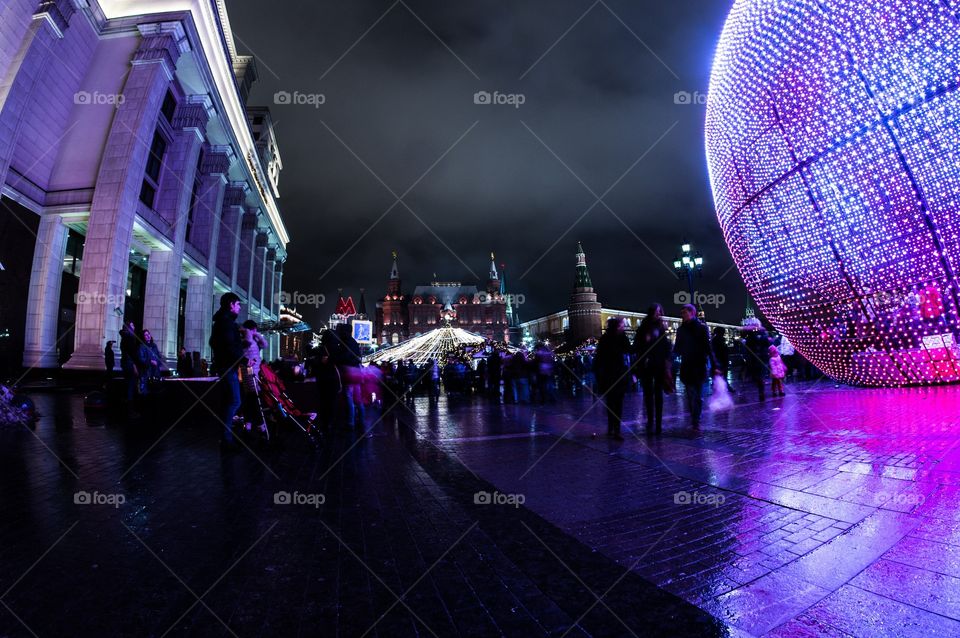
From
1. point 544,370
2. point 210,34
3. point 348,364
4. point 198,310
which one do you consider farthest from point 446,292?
point 348,364

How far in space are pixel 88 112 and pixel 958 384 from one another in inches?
1228

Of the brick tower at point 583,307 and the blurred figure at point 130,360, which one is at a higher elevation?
the brick tower at point 583,307

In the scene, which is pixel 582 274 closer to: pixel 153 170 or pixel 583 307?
pixel 583 307

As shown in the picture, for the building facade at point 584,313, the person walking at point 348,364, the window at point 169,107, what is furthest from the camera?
the building facade at point 584,313

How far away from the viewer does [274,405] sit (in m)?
6.13

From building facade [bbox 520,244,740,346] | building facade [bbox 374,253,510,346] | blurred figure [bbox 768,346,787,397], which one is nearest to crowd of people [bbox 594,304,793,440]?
blurred figure [bbox 768,346,787,397]

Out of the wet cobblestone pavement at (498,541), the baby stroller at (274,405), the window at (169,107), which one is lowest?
the wet cobblestone pavement at (498,541)

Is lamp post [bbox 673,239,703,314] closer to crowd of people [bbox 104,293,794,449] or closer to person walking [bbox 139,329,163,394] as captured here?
crowd of people [bbox 104,293,794,449]

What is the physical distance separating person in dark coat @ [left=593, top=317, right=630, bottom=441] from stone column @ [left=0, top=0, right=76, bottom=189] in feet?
65.7

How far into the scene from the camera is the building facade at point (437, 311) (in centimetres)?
11900

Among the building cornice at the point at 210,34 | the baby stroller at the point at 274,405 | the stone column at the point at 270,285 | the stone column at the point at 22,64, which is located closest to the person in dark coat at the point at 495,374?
the baby stroller at the point at 274,405

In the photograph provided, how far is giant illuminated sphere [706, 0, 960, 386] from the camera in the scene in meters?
6.45

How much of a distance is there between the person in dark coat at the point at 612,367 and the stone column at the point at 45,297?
19417mm

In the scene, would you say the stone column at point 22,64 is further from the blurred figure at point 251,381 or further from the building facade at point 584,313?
the building facade at point 584,313
